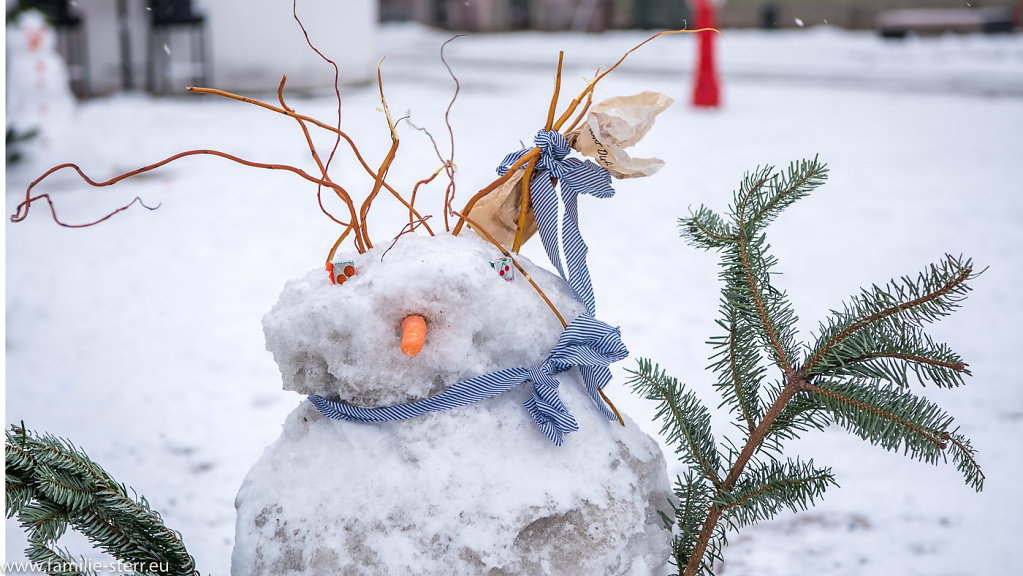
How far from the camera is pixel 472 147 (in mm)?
6602

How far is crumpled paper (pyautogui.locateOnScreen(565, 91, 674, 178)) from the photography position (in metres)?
1.21

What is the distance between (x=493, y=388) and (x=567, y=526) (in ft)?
0.67

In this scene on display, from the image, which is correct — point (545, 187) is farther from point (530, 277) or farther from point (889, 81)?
point (889, 81)

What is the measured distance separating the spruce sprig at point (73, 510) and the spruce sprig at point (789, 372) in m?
0.74

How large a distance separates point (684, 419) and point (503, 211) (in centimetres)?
42

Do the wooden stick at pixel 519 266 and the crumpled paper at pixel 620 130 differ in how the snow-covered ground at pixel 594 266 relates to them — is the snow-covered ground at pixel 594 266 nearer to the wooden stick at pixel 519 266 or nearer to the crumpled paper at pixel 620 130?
the wooden stick at pixel 519 266

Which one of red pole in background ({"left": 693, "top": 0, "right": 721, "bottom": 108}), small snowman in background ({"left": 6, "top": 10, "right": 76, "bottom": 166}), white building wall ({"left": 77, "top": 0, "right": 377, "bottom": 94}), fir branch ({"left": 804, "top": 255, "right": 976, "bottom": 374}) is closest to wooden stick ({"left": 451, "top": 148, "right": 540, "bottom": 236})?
fir branch ({"left": 804, "top": 255, "right": 976, "bottom": 374})

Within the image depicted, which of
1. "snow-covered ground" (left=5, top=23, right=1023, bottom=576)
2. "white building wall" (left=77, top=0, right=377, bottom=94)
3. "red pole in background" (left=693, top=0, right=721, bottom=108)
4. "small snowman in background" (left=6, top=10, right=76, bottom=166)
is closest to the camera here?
"snow-covered ground" (left=5, top=23, right=1023, bottom=576)

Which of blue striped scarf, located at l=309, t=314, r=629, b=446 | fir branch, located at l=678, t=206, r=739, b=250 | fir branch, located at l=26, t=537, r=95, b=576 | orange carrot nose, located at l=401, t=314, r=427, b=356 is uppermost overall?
fir branch, located at l=678, t=206, r=739, b=250

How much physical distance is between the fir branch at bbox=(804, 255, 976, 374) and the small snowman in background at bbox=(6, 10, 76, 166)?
19.4ft

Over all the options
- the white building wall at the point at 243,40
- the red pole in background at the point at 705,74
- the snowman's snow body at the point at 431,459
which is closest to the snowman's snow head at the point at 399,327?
the snowman's snow body at the point at 431,459

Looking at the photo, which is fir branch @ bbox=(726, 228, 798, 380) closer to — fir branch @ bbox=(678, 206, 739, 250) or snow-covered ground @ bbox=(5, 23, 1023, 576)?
fir branch @ bbox=(678, 206, 739, 250)

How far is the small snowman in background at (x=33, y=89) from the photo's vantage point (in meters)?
5.75

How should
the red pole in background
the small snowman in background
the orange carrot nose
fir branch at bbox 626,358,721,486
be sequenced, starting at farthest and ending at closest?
the red pole in background, the small snowman in background, fir branch at bbox 626,358,721,486, the orange carrot nose
